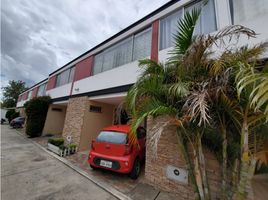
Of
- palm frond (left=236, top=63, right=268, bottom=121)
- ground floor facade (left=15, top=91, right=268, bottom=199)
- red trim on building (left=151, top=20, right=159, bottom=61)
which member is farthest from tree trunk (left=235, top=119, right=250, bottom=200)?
red trim on building (left=151, top=20, right=159, bottom=61)

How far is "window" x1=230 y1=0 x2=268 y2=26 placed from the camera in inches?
130

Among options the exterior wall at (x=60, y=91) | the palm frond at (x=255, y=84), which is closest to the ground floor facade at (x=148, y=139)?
the exterior wall at (x=60, y=91)

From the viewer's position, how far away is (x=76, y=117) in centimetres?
823

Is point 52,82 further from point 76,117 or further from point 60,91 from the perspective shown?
A: point 76,117

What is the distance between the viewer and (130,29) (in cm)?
650

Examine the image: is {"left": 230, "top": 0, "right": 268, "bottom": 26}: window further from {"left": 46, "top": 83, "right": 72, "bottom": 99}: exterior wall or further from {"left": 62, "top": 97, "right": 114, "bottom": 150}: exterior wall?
{"left": 46, "top": 83, "right": 72, "bottom": 99}: exterior wall

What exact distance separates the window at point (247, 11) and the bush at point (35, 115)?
14263 millimetres

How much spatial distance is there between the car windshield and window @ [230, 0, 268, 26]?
4814 mm

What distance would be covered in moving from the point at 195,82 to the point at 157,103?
0.83m

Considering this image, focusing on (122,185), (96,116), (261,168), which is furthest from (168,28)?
(96,116)

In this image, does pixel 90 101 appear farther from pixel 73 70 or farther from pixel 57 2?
pixel 57 2

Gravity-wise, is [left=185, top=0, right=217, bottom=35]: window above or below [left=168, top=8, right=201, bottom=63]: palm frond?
above

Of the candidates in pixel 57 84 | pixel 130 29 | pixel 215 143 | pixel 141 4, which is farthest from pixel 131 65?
pixel 57 84

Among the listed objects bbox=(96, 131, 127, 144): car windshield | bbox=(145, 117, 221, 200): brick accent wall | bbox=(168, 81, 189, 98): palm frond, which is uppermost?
bbox=(168, 81, 189, 98): palm frond
